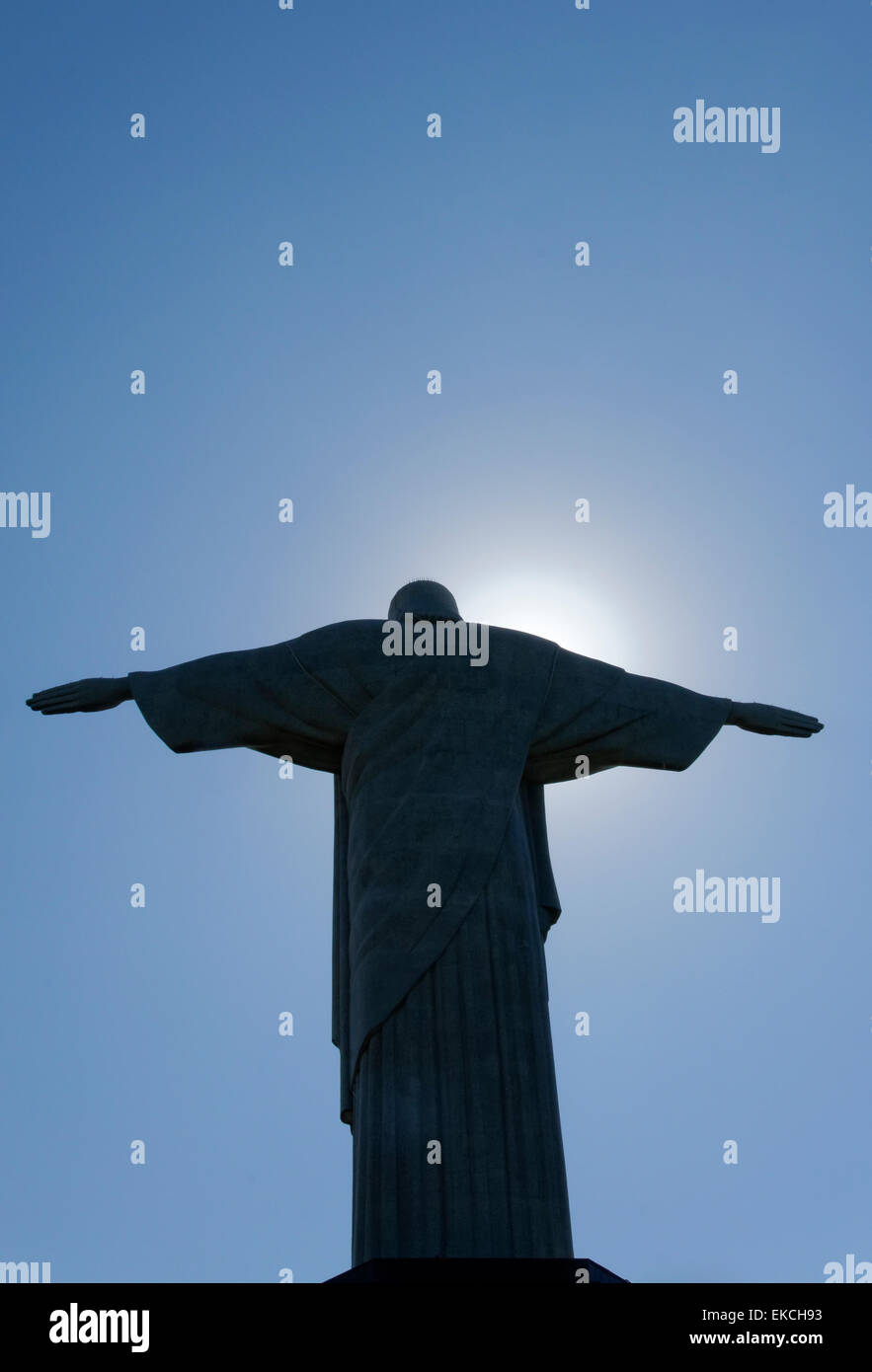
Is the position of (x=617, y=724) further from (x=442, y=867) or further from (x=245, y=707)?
(x=245, y=707)

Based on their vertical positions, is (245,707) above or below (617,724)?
above

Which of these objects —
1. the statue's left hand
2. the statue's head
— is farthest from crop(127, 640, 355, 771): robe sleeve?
the statue's left hand

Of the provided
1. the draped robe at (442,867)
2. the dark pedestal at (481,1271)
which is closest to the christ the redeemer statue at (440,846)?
the draped robe at (442,867)

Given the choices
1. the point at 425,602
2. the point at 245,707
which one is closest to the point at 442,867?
the point at 245,707

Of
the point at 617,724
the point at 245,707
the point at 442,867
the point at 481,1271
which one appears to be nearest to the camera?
the point at 481,1271

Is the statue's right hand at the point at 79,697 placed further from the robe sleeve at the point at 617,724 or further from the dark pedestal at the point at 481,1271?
the dark pedestal at the point at 481,1271

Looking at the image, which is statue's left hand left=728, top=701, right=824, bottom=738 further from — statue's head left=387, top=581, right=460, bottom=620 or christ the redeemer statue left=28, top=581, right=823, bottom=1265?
statue's head left=387, top=581, right=460, bottom=620
